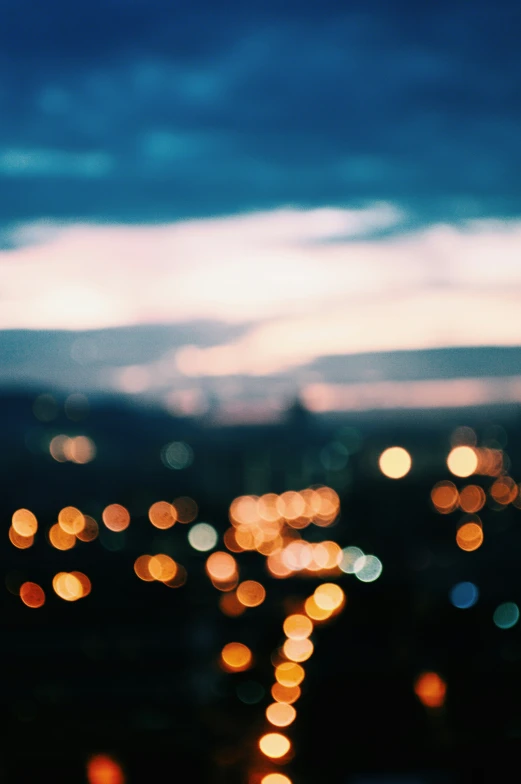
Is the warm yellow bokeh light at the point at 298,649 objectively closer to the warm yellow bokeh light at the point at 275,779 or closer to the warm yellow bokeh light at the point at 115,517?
the warm yellow bokeh light at the point at 275,779

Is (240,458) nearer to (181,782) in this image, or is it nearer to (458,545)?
(458,545)

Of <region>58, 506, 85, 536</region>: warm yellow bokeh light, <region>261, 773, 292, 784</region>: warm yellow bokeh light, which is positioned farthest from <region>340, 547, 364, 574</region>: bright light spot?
<region>261, 773, 292, 784</region>: warm yellow bokeh light

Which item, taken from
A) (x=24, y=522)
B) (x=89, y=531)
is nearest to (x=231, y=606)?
(x=24, y=522)

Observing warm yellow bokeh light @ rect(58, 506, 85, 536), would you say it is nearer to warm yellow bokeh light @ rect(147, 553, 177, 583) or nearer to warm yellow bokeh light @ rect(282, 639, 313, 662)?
warm yellow bokeh light @ rect(147, 553, 177, 583)

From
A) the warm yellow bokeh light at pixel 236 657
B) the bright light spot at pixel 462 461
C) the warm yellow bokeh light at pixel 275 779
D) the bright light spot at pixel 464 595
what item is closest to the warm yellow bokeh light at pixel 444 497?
the bright light spot at pixel 462 461

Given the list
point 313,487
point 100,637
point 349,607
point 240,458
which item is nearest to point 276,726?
point 100,637
